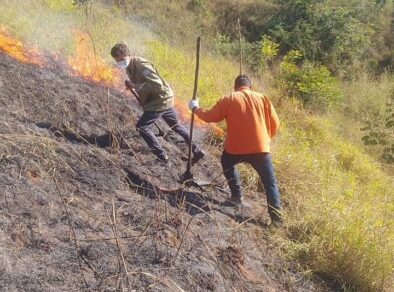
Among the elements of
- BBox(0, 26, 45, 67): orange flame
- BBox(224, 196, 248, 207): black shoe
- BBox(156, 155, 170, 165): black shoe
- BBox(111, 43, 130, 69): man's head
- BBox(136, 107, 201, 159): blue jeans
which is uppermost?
BBox(111, 43, 130, 69): man's head

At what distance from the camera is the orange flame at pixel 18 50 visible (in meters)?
5.96

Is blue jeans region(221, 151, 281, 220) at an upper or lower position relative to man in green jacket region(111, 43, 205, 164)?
lower

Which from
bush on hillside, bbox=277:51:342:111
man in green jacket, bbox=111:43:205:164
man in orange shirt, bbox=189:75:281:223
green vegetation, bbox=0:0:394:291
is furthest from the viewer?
bush on hillside, bbox=277:51:342:111

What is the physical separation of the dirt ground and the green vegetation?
1.59 ft

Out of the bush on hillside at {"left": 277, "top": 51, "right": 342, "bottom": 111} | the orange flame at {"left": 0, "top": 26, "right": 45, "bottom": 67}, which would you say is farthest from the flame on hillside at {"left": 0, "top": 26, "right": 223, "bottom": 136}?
the bush on hillside at {"left": 277, "top": 51, "right": 342, "bottom": 111}

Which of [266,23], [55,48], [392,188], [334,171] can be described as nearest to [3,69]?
[55,48]

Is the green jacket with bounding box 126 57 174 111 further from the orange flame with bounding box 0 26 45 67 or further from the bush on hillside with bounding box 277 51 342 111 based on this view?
the bush on hillside with bounding box 277 51 342 111

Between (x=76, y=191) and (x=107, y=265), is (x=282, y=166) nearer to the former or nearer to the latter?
(x=76, y=191)

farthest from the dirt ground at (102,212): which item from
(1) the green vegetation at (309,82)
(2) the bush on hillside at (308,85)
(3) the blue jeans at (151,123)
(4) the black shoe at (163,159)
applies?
(2) the bush on hillside at (308,85)

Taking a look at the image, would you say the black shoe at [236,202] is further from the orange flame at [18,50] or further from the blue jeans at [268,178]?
the orange flame at [18,50]

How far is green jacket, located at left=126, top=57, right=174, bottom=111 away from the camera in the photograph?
4.83 meters

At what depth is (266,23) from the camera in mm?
14812

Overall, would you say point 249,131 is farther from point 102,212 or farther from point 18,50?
point 18,50

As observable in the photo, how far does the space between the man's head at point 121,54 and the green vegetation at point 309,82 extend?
158 cm
